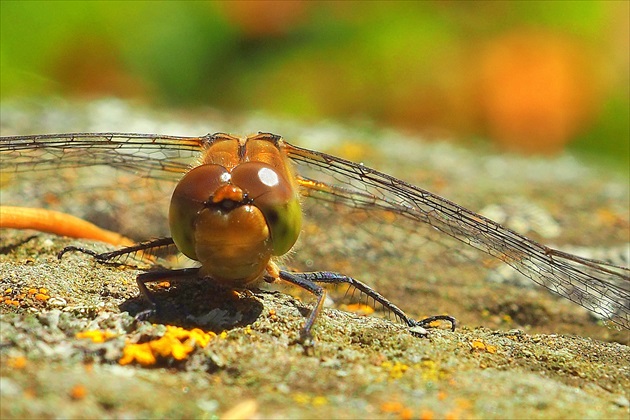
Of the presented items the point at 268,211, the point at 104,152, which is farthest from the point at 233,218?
the point at 104,152

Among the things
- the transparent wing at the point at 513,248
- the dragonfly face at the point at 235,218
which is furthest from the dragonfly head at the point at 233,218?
the transparent wing at the point at 513,248

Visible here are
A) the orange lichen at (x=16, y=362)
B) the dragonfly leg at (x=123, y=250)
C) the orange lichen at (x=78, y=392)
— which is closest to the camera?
the orange lichen at (x=78, y=392)

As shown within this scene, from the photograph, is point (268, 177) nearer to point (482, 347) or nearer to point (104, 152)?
point (482, 347)

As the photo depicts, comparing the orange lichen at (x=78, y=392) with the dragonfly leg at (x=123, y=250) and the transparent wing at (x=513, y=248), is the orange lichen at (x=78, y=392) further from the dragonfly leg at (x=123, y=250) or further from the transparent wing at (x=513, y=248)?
the transparent wing at (x=513, y=248)

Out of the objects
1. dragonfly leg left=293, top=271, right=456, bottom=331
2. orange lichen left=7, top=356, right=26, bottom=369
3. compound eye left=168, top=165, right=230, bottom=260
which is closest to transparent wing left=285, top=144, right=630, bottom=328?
dragonfly leg left=293, top=271, right=456, bottom=331

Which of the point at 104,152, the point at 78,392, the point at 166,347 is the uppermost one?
the point at 104,152

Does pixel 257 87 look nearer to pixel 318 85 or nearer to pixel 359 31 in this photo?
pixel 318 85

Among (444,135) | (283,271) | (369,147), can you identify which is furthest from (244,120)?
(283,271)

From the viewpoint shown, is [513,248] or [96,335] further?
[513,248]
